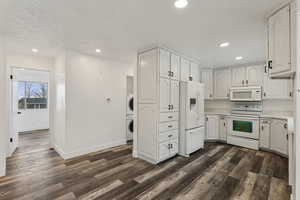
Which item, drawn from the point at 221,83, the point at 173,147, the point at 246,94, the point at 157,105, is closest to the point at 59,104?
the point at 157,105

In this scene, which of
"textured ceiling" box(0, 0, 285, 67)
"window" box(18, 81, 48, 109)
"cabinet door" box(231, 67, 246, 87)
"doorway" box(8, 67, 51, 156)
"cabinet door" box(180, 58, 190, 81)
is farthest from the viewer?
"window" box(18, 81, 48, 109)

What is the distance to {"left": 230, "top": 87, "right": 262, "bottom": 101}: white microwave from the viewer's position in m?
4.08

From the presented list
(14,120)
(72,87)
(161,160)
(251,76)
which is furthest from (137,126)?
(251,76)

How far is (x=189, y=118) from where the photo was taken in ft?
11.3

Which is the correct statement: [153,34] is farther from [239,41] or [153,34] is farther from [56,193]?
[56,193]

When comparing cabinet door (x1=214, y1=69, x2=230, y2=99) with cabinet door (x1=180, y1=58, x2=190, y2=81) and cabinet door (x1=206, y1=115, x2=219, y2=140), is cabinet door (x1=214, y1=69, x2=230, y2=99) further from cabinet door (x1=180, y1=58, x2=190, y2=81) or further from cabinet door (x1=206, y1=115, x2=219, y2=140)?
cabinet door (x1=180, y1=58, x2=190, y2=81)

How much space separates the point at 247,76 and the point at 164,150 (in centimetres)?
353

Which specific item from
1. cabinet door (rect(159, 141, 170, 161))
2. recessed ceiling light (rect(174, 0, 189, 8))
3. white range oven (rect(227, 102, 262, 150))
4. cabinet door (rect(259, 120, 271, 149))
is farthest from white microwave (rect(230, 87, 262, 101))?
recessed ceiling light (rect(174, 0, 189, 8))

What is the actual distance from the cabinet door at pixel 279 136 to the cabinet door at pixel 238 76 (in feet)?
4.71

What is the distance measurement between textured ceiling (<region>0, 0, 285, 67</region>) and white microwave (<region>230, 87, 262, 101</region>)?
1.32 metres

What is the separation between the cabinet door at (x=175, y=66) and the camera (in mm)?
3287

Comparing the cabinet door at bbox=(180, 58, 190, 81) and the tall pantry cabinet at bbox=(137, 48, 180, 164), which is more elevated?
the cabinet door at bbox=(180, 58, 190, 81)

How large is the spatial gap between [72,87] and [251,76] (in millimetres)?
5064

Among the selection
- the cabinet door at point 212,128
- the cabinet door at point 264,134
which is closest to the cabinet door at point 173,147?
the cabinet door at point 212,128
